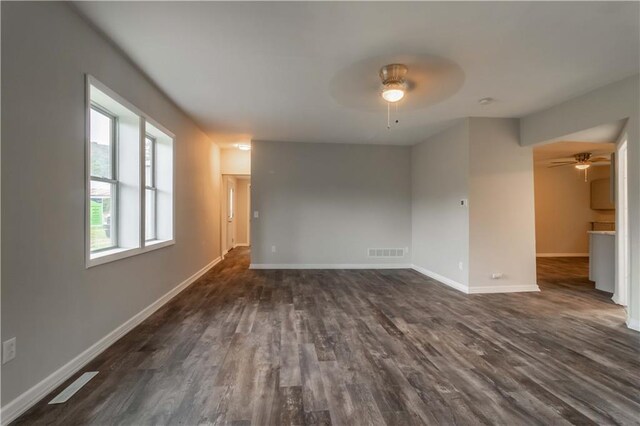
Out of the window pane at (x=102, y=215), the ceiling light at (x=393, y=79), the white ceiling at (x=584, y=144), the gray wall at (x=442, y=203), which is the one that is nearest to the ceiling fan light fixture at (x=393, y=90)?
the ceiling light at (x=393, y=79)

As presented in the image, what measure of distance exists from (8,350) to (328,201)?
514 centimetres

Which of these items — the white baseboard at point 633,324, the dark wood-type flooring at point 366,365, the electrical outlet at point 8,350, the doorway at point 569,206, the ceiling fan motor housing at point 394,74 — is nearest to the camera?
the electrical outlet at point 8,350

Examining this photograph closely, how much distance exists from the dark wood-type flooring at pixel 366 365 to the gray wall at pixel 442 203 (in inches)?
39.4

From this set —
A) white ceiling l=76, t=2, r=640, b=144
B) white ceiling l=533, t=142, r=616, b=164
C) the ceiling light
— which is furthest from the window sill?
white ceiling l=533, t=142, r=616, b=164

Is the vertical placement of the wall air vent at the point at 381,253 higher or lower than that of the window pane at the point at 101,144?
lower

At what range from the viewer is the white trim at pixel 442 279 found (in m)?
4.41

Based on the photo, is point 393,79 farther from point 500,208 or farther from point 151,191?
point 151,191

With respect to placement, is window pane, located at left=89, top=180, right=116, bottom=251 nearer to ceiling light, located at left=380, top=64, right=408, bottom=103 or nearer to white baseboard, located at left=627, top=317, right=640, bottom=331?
ceiling light, located at left=380, top=64, right=408, bottom=103

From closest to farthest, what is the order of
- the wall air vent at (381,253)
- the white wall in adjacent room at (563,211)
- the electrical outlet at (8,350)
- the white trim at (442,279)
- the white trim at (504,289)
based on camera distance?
1. the electrical outlet at (8,350)
2. the white trim at (504,289)
3. the white trim at (442,279)
4. the wall air vent at (381,253)
5. the white wall in adjacent room at (563,211)

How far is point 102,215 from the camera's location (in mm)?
2729

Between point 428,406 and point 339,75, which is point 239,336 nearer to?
point 428,406

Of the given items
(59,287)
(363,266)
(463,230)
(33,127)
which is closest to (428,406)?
(59,287)

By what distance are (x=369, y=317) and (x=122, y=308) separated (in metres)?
2.55

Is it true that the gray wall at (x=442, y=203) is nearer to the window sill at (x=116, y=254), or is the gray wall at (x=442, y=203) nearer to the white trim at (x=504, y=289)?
the white trim at (x=504, y=289)
